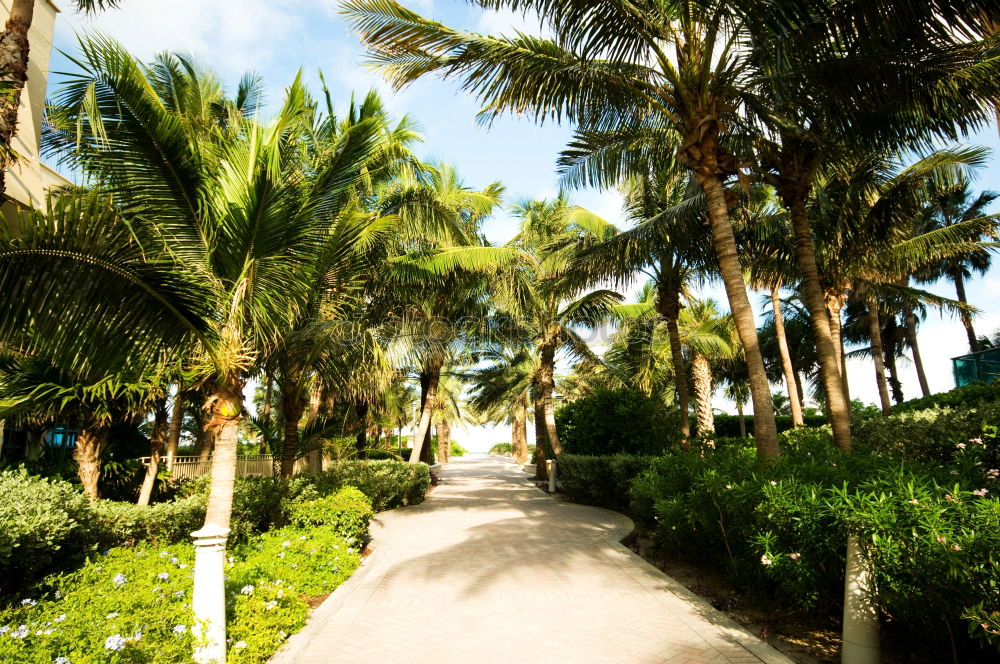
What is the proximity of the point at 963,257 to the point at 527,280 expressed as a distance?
26.0 meters

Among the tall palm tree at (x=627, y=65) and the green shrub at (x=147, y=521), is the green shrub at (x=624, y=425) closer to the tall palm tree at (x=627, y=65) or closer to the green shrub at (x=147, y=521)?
the tall palm tree at (x=627, y=65)

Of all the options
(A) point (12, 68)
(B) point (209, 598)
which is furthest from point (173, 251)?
(B) point (209, 598)

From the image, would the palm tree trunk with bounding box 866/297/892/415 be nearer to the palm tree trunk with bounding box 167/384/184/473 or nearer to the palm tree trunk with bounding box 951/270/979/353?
the palm tree trunk with bounding box 951/270/979/353

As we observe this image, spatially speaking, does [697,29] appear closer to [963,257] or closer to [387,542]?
[387,542]

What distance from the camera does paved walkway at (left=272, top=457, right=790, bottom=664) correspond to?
15.0 ft

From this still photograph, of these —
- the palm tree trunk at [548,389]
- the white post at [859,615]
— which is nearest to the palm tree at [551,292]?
the palm tree trunk at [548,389]

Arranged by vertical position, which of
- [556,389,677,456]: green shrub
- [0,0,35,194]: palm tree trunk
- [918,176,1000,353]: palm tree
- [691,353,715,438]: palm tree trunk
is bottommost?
[556,389,677,456]: green shrub

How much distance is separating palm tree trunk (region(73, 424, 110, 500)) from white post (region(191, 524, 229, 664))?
562 cm

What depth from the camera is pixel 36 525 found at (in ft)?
17.1

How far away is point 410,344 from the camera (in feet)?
31.9

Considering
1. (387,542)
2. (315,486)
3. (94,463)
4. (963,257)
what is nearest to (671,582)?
(387,542)

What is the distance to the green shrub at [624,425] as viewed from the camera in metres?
15.0

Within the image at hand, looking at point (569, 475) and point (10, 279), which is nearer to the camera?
point (10, 279)

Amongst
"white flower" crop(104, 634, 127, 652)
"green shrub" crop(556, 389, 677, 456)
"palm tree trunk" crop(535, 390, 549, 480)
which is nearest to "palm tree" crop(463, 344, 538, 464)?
"palm tree trunk" crop(535, 390, 549, 480)
